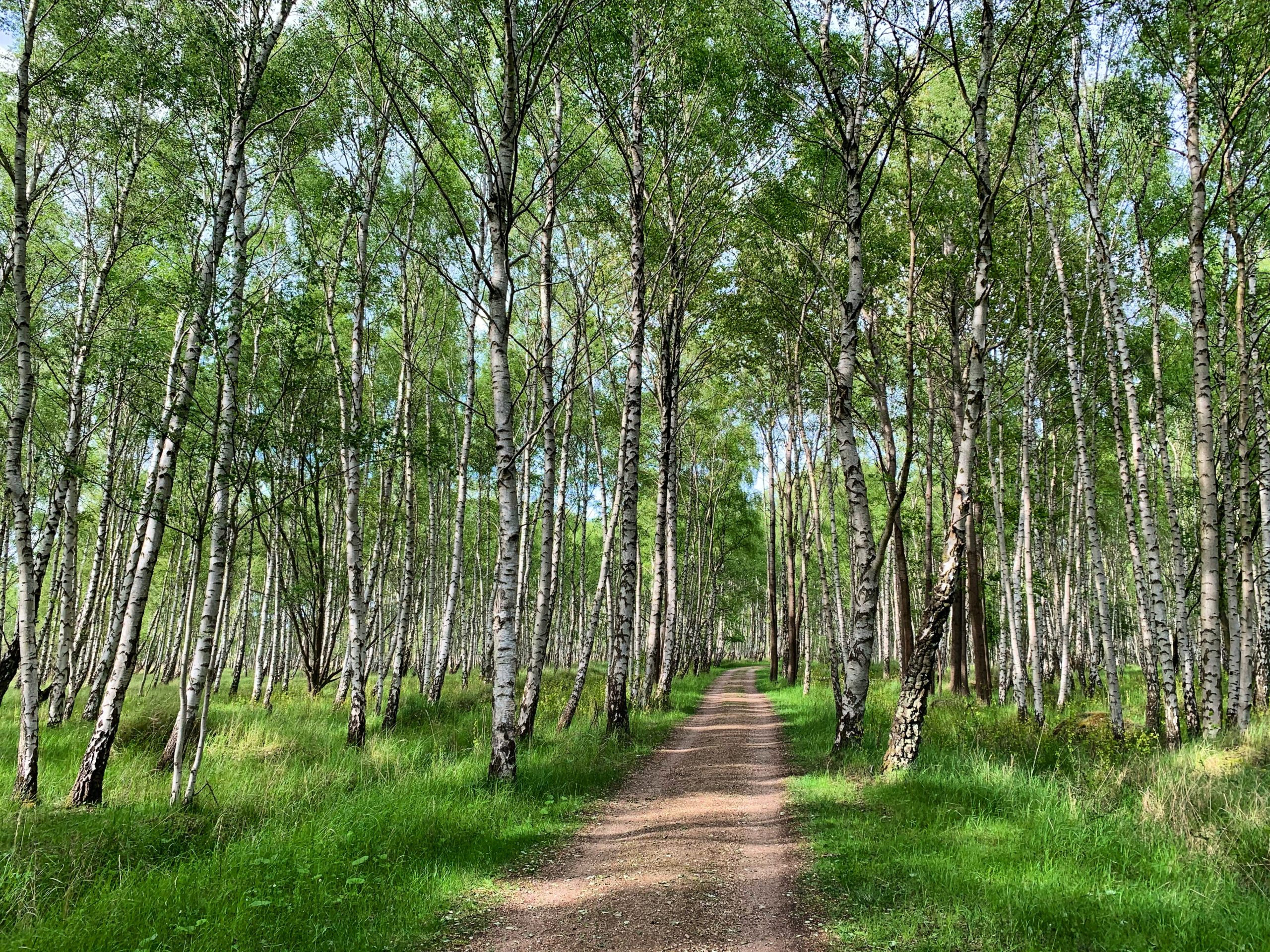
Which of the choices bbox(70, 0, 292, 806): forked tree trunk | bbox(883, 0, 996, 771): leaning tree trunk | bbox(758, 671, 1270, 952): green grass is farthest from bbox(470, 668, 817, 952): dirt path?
bbox(70, 0, 292, 806): forked tree trunk

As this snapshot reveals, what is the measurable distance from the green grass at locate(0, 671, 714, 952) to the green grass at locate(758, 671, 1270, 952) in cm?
276

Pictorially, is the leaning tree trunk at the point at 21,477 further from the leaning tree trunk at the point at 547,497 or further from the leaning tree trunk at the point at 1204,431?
the leaning tree trunk at the point at 1204,431

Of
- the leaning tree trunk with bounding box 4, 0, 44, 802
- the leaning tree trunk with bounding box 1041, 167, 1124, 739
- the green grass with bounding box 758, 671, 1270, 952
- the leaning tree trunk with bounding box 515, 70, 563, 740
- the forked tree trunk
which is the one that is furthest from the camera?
the leaning tree trunk with bounding box 1041, 167, 1124, 739

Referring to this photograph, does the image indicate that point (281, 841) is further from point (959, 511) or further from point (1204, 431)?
point (1204, 431)

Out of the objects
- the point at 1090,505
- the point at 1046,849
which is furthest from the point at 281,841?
the point at 1090,505

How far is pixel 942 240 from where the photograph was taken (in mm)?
13938

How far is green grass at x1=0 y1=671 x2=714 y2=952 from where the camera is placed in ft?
12.5

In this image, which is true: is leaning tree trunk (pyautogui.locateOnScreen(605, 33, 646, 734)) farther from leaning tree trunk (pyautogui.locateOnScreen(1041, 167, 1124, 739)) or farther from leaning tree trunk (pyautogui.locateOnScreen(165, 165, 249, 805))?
leaning tree trunk (pyautogui.locateOnScreen(1041, 167, 1124, 739))

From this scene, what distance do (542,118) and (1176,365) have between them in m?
17.1

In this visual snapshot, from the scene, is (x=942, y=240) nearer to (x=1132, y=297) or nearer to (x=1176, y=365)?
(x=1132, y=297)

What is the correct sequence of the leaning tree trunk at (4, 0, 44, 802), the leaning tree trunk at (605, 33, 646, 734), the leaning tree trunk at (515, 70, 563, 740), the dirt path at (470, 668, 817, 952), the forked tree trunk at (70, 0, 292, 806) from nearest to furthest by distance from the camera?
the dirt path at (470, 668, 817, 952) → the leaning tree trunk at (4, 0, 44, 802) → the forked tree trunk at (70, 0, 292, 806) → the leaning tree trunk at (515, 70, 563, 740) → the leaning tree trunk at (605, 33, 646, 734)

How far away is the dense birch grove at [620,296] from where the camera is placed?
7535 millimetres

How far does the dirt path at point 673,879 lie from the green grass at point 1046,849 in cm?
39

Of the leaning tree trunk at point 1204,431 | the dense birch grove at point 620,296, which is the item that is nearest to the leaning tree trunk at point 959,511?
the dense birch grove at point 620,296
